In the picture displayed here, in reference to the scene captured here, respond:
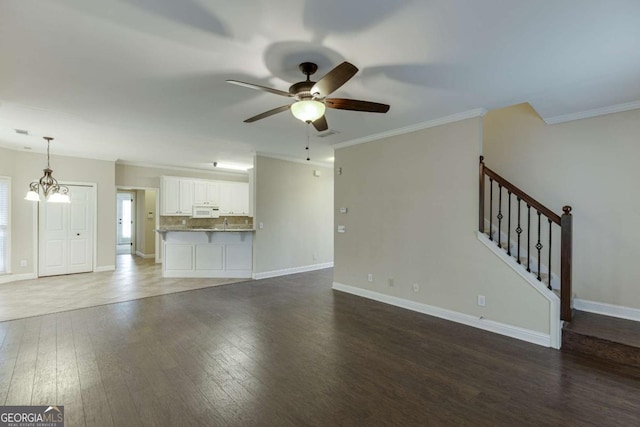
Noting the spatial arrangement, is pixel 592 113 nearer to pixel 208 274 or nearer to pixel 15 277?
pixel 208 274

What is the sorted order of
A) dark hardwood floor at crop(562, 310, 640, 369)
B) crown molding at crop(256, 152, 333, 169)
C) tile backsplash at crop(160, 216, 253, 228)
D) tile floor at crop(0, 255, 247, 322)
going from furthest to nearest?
tile backsplash at crop(160, 216, 253, 228), crown molding at crop(256, 152, 333, 169), tile floor at crop(0, 255, 247, 322), dark hardwood floor at crop(562, 310, 640, 369)

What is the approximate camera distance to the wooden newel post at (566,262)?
3.08m

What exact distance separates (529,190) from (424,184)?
141cm

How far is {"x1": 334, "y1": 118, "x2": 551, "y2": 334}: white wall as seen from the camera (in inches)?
139

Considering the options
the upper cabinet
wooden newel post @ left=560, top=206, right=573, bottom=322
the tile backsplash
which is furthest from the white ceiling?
the tile backsplash

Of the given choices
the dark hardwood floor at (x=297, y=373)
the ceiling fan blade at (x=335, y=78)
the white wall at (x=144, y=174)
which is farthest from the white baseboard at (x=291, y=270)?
the ceiling fan blade at (x=335, y=78)

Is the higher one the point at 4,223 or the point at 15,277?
the point at 4,223

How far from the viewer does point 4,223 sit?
576 centimetres

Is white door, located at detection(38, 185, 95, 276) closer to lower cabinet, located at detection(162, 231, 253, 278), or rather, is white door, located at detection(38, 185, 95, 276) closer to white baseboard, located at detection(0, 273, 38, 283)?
white baseboard, located at detection(0, 273, 38, 283)

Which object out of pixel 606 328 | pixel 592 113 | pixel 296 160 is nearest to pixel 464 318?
pixel 606 328

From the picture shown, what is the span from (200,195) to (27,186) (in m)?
3.48

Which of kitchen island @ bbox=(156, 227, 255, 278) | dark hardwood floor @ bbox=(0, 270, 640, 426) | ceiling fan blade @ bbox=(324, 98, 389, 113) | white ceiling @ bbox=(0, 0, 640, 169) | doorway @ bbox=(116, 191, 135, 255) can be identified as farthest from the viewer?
doorway @ bbox=(116, 191, 135, 255)

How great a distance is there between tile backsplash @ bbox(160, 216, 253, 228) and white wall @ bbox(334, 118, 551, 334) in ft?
14.4

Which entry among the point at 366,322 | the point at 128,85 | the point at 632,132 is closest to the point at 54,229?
the point at 128,85
